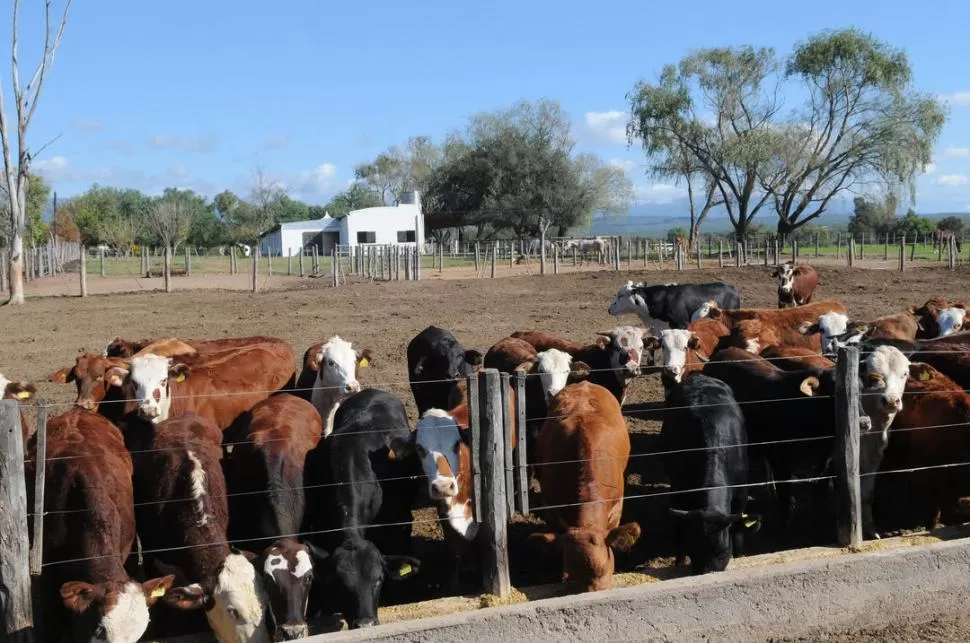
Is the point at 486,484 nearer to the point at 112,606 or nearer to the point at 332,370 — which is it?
the point at 112,606

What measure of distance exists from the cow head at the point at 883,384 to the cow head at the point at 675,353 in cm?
212

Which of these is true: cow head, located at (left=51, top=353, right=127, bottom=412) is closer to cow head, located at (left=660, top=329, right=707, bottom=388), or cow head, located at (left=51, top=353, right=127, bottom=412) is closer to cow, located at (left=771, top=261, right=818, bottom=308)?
cow head, located at (left=660, top=329, right=707, bottom=388)

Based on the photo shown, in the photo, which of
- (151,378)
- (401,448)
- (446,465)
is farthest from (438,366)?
(446,465)

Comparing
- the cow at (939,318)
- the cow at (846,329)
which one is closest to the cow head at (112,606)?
the cow at (846,329)

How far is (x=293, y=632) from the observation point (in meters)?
4.84

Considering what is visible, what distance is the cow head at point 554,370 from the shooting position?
314 inches

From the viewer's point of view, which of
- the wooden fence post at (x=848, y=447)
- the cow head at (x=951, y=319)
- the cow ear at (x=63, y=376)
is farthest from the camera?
the cow head at (x=951, y=319)

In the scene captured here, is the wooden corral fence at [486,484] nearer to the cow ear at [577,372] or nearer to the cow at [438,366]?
the cow ear at [577,372]

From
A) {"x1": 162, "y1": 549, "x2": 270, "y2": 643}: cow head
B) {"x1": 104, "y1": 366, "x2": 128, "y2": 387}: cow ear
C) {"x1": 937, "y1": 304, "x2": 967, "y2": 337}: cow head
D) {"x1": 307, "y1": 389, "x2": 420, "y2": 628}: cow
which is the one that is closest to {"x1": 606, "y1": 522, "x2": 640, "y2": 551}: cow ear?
{"x1": 307, "y1": 389, "x2": 420, "y2": 628}: cow

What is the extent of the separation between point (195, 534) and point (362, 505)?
1.02 metres

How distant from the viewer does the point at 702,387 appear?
7176 mm

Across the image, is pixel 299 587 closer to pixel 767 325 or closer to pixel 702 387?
pixel 702 387

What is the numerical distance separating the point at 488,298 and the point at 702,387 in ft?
53.6

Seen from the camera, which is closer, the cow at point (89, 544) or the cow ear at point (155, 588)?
the cow at point (89, 544)
